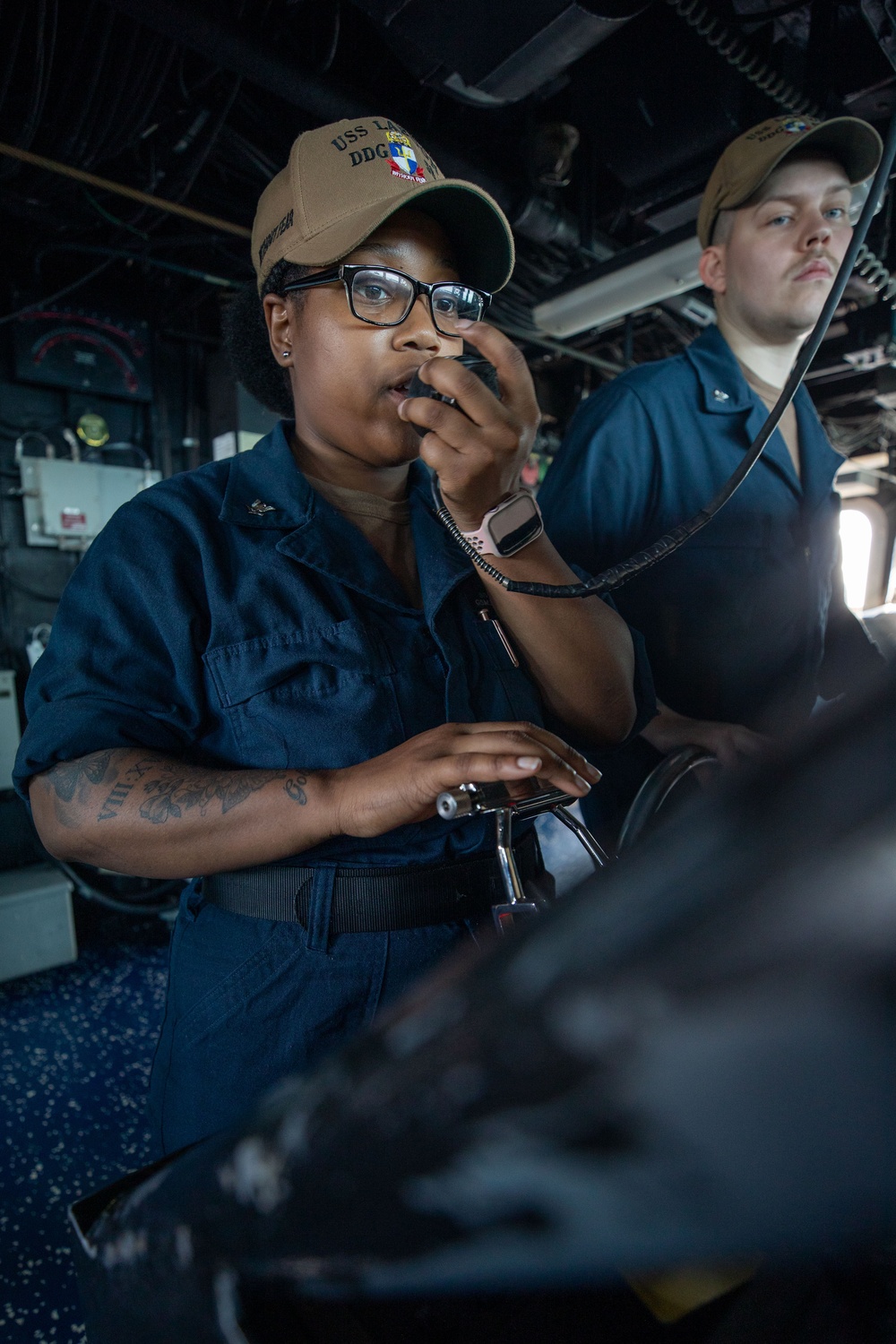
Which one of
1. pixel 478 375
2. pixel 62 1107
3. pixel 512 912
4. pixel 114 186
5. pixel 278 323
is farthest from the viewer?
pixel 114 186

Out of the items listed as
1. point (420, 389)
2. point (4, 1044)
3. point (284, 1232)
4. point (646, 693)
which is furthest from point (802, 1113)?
point (4, 1044)

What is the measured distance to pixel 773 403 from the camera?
69.2 inches

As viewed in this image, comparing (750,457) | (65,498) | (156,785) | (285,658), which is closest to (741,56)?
(750,457)

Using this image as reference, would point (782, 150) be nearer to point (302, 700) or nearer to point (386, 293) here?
point (386, 293)

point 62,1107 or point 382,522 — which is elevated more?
point 382,522

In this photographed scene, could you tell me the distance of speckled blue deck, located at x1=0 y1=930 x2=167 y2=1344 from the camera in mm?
1755

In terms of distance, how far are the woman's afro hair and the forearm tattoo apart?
0.83 m

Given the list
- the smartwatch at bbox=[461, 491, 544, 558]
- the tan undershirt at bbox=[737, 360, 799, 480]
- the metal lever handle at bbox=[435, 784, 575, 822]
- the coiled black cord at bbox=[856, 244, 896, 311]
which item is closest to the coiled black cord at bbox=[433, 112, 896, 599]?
the smartwatch at bbox=[461, 491, 544, 558]

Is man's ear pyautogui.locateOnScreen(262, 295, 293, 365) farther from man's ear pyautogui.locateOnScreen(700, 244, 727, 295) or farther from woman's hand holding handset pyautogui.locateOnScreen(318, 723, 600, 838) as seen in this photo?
man's ear pyautogui.locateOnScreen(700, 244, 727, 295)

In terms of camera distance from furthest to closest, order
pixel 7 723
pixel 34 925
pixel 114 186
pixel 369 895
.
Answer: pixel 7 723, pixel 34 925, pixel 114 186, pixel 369 895

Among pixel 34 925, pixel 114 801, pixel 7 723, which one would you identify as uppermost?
pixel 114 801

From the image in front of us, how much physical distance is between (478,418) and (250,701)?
0.46 m

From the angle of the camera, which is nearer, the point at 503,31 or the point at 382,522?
the point at 382,522

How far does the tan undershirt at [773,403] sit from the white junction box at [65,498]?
289cm
